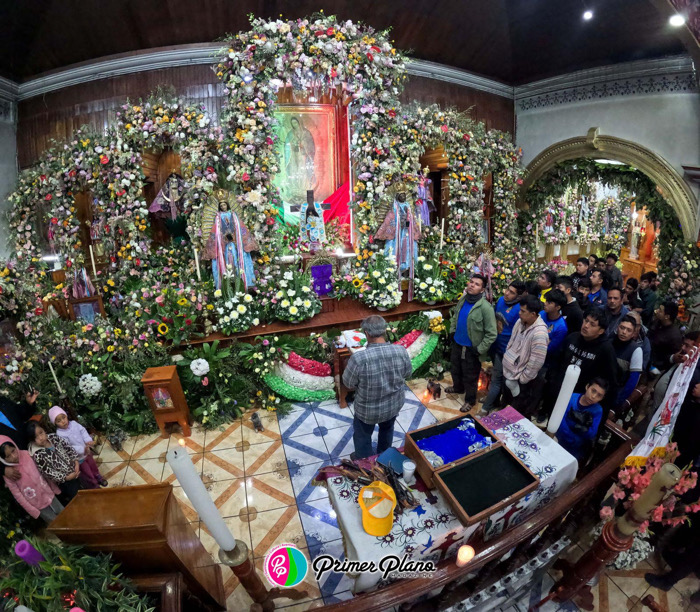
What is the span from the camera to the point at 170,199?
27.3 ft

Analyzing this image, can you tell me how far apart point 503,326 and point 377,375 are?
2.29 metres

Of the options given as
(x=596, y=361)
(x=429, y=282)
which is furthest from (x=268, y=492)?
(x=429, y=282)

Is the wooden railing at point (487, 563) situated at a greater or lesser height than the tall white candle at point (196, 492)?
lesser

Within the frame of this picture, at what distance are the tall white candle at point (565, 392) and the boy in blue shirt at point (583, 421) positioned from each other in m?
0.76

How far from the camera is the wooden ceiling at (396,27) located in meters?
6.61

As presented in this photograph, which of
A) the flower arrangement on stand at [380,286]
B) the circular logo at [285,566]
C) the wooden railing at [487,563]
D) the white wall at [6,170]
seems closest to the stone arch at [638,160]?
the flower arrangement on stand at [380,286]

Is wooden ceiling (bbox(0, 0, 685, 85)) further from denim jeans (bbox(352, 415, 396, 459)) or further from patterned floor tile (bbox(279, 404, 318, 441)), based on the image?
denim jeans (bbox(352, 415, 396, 459))

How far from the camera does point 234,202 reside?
6.21m

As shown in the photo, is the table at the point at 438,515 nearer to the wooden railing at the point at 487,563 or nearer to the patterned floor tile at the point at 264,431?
the wooden railing at the point at 487,563

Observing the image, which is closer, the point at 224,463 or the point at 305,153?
the point at 224,463

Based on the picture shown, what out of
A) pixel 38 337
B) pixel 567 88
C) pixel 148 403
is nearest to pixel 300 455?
pixel 148 403

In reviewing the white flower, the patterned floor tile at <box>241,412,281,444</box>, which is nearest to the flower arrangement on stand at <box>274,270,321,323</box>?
the white flower

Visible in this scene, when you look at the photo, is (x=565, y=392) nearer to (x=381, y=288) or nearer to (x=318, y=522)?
(x=318, y=522)

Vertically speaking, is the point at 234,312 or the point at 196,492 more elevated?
the point at 234,312
